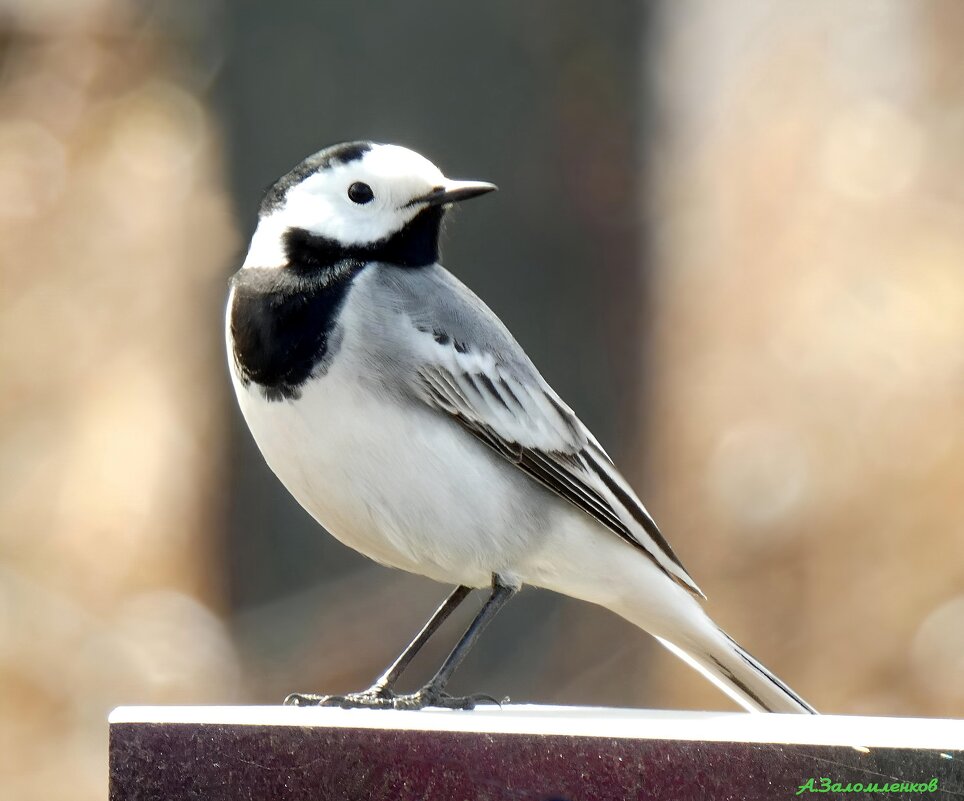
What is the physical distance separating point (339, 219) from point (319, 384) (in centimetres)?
49

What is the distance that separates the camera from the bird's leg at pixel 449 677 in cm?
337

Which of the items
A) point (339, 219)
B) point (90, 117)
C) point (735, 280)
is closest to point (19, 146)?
point (90, 117)

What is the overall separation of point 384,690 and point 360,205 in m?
1.21

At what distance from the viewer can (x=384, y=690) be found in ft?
11.8

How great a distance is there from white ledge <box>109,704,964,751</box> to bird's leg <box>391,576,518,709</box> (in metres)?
0.45

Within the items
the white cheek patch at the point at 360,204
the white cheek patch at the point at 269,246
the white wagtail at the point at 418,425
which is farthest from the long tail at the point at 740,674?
the white cheek patch at the point at 269,246

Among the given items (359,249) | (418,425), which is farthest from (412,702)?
(359,249)

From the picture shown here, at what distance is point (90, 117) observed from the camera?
358 inches

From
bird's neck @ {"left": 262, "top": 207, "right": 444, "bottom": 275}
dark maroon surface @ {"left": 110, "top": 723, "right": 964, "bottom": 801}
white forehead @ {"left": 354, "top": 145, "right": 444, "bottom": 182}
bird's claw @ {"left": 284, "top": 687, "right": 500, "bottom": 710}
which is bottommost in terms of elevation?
bird's claw @ {"left": 284, "top": 687, "right": 500, "bottom": 710}

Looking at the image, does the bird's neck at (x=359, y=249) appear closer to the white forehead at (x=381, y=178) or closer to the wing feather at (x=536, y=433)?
the white forehead at (x=381, y=178)

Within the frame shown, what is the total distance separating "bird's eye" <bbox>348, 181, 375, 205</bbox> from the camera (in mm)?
3535

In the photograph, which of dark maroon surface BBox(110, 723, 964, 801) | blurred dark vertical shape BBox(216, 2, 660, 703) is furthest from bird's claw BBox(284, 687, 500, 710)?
blurred dark vertical shape BBox(216, 2, 660, 703)

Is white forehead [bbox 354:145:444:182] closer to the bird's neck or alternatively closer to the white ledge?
the bird's neck

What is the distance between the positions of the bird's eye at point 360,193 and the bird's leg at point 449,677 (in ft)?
3.22
